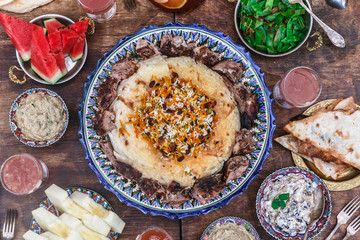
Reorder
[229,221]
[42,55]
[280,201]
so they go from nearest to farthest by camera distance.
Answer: [42,55], [280,201], [229,221]

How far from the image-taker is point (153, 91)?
3111 mm

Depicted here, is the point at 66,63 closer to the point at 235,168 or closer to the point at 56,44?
the point at 56,44

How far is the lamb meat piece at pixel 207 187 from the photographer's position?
3092 millimetres

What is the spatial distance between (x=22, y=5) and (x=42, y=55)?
2.30 feet

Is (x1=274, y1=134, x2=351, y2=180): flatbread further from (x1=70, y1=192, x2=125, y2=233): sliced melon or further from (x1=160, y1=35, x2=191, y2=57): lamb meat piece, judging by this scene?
(x1=70, y1=192, x2=125, y2=233): sliced melon

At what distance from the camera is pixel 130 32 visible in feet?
12.0

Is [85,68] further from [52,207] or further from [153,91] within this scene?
[52,207]

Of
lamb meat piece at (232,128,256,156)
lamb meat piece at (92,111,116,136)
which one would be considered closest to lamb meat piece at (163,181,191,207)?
lamb meat piece at (232,128,256,156)

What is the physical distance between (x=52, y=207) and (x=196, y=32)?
226cm

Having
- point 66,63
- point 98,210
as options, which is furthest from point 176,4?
point 98,210

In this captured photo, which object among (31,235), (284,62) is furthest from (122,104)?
(284,62)

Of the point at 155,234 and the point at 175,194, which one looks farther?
the point at 155,234

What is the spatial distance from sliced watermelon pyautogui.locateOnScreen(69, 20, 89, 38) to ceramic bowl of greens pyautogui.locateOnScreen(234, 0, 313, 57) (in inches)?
59.0

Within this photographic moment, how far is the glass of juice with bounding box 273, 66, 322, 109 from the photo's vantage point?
345 centimetres
